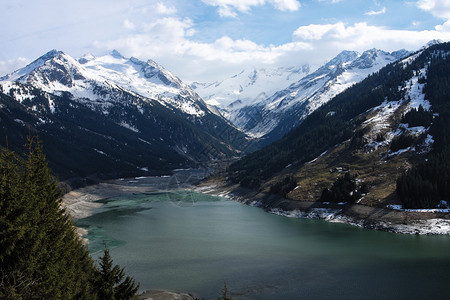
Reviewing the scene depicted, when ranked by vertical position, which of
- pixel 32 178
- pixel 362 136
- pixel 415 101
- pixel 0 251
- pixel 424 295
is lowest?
pixel 424 295

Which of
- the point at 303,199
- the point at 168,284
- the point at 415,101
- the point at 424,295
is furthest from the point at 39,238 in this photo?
the point at 415,101

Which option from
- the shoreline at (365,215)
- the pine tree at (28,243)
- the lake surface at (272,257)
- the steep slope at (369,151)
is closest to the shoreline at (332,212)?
the shoreline at (365,215)

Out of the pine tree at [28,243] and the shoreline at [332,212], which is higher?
the pine tree at [28,243]

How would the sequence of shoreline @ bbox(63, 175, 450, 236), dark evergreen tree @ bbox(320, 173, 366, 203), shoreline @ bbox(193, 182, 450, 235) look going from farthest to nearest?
dark evergreen tree @ bbox(320, 173, 366, 203)
shoreline @ bbox(63, 175, 450, 236)
shoreline @ bbox(193, 182, 450, 235)

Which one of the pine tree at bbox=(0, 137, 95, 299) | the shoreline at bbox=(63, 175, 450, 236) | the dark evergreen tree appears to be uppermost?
the pine tree at bbox=(0, 137, 95, 299)

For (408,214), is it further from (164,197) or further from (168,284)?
(164,197)

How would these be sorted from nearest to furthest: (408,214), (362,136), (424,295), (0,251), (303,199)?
1. (0,251)
2. (424,295)
3. (408,214)
4. (303,199)
5. (362,136)

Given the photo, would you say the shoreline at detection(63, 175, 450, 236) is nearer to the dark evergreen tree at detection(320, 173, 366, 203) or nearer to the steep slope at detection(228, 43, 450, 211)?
the dark evergreen tree at detection(320, 173, 366, 203)

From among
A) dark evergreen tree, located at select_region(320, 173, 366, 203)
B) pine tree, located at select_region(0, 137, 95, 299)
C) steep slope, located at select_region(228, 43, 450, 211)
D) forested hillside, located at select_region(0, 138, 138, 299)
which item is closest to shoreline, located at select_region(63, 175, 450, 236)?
dark evergreen tree, located at select_region(320, 173, 366, 203)

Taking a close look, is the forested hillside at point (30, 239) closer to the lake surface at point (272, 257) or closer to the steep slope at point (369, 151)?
the lake surface at point (272, 257)
